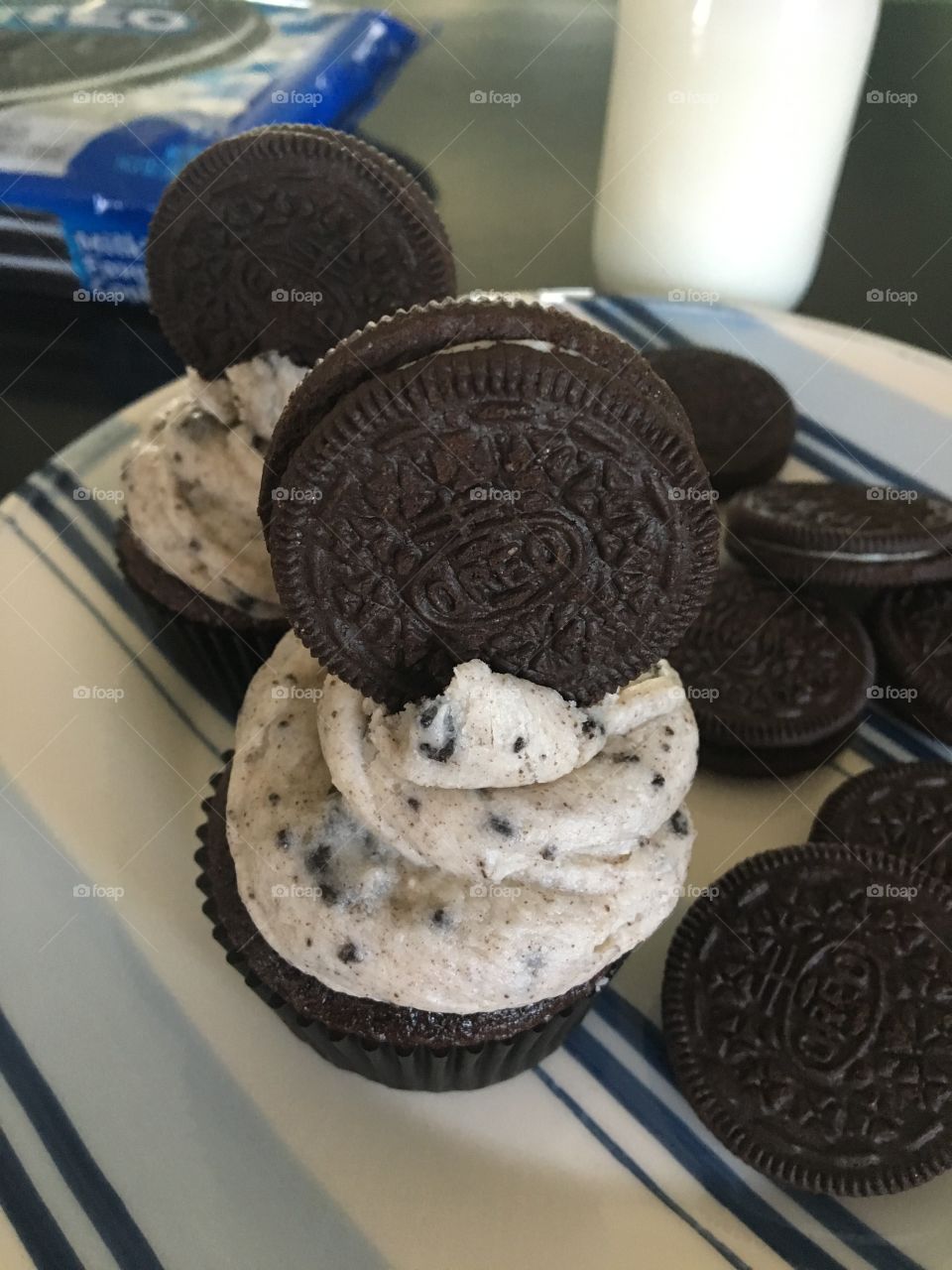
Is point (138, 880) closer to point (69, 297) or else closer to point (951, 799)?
point (951, 799)

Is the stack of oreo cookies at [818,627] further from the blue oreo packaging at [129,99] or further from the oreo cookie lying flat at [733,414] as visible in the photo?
the blue oreo packaging at [129,99]

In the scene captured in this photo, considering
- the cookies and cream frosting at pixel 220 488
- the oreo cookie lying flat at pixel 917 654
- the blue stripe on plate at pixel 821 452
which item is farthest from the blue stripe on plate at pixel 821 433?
the cookies and cream frosting at pixel 220 488

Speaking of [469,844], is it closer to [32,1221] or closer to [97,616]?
[32,1221]

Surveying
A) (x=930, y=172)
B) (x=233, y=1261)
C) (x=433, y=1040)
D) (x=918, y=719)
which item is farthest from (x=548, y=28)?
(x=233, y=1261)

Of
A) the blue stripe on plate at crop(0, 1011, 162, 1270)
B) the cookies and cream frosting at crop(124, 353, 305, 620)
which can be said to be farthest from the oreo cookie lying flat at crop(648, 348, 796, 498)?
the blue stripe on plate at crop(0, 1011, 162, 1270)

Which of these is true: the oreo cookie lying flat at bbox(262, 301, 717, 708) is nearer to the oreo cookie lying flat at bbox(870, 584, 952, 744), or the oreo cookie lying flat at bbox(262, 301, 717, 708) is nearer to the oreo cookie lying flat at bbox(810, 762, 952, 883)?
the oreo cookie lying flat at bbox(810, 762, 952, 883)
